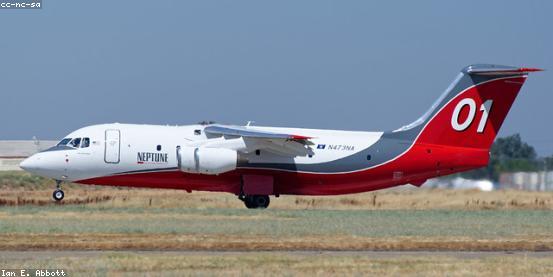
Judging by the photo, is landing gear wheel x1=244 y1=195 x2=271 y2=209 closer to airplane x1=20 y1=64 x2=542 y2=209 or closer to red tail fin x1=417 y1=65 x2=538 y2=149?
airplane x1=20 y1=64 x2=542 y2=209

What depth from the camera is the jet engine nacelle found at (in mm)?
36656

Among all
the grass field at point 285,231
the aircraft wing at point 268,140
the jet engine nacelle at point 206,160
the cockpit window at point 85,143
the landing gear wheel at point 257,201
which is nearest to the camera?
the grass field at point 285,231

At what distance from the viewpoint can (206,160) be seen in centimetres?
3666

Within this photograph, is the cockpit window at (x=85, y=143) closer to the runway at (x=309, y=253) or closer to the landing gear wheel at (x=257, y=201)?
the landing gear wheel at (x=257, y=201)

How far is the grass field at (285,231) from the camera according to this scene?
63.6 feet

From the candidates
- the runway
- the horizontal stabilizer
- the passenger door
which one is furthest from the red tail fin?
the runway

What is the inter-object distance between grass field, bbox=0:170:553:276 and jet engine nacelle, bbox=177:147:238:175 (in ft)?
5.38

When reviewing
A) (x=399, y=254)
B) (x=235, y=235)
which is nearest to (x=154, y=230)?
(x=235, y=235)

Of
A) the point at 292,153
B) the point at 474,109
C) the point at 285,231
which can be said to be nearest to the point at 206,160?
the point at 292,153

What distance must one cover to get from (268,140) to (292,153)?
3.41ft

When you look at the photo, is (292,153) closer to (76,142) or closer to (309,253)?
(76,142)

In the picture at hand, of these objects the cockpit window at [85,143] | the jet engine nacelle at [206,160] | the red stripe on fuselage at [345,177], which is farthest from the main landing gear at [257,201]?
the cockpit window at [85,143]

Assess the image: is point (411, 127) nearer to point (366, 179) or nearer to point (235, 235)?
point (366, 179)

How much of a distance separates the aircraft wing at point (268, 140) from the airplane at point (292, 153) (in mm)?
34
